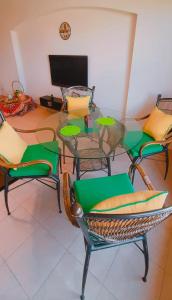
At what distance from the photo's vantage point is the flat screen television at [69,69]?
3.39 metres

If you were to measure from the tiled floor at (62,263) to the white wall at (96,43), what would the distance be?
2.42m

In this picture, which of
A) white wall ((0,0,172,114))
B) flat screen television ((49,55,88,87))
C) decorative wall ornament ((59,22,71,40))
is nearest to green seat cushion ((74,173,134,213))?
white wall ((0,0,172,114))

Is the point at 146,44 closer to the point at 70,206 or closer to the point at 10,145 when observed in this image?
the point at 10,145

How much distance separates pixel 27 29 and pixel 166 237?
4.79 m

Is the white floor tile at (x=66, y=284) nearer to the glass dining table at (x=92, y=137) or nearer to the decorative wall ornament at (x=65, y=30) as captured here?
the glass dining table at (x=92, y=137)

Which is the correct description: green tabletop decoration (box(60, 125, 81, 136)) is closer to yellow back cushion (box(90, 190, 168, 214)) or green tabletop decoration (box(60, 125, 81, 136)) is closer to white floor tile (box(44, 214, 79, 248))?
white floor tile (box(44, 214, 79, 248))

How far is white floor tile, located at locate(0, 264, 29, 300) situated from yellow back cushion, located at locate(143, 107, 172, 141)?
1864 millimetres

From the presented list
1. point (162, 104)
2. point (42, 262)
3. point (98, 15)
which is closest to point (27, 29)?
point (98, 15)

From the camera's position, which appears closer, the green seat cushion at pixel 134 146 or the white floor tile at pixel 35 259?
the white floor tile at pixel 35 259

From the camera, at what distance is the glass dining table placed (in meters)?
1.81

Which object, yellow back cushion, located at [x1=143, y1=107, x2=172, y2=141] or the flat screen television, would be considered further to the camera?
the flat screen television

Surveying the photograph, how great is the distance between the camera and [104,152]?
1.87m

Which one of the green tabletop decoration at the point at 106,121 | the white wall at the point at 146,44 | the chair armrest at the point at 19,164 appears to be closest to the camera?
the chair armrest at the point at 19,164

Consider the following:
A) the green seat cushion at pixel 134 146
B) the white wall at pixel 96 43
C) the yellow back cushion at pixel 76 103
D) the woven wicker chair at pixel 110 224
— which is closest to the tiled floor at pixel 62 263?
the woven wicker chair at pixel 110 224
